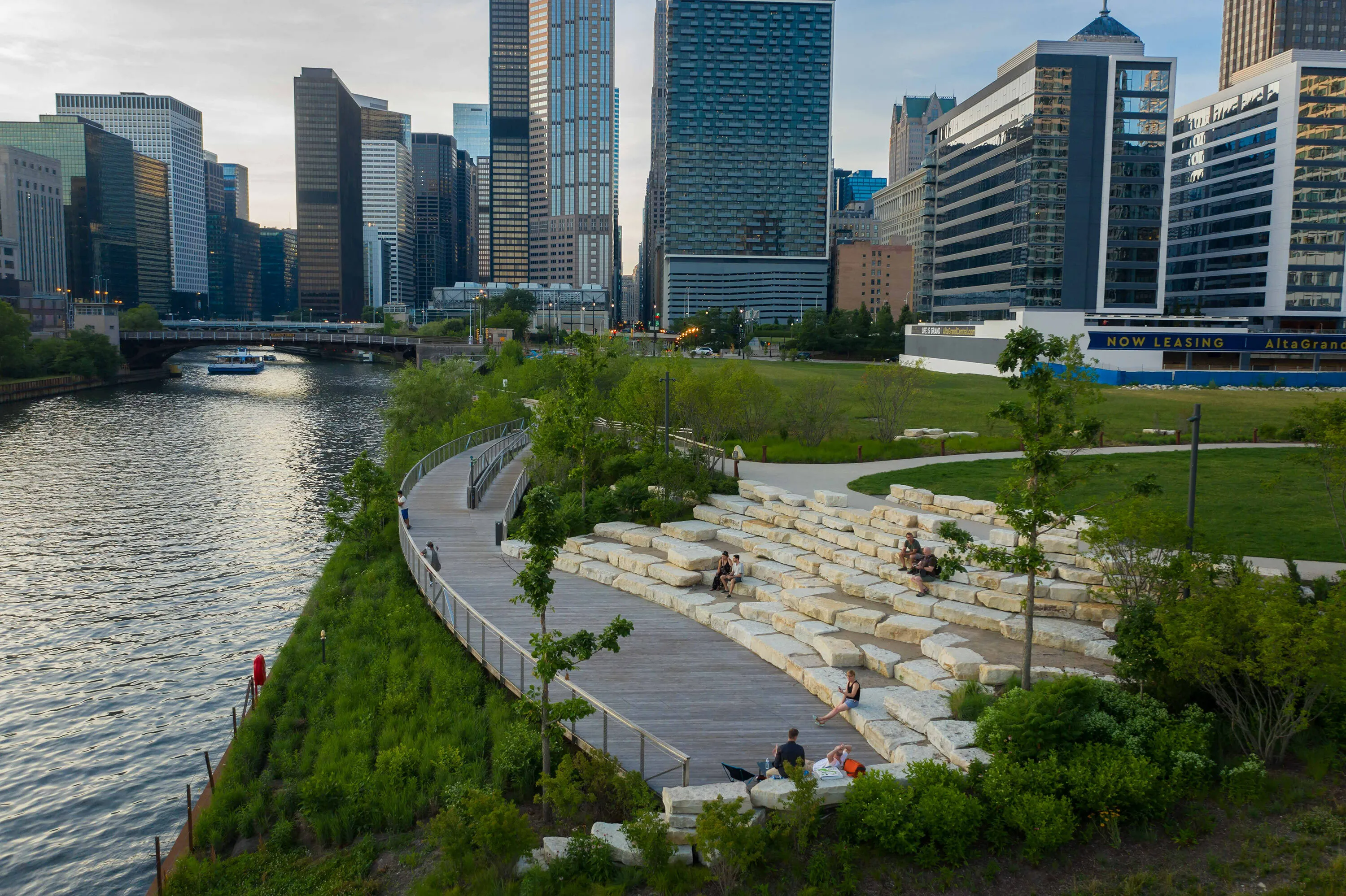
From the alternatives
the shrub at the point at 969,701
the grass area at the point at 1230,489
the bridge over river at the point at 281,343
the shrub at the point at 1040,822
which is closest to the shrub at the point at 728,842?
the shrub at the point at 1040,822

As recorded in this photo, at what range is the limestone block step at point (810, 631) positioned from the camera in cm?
1742

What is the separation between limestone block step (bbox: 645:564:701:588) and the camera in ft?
71.4

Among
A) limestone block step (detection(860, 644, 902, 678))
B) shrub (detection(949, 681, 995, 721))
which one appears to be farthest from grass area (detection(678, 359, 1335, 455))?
shrub (detection(949, 681, 995, 721))

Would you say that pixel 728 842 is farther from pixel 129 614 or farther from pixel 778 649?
pixel 129 614

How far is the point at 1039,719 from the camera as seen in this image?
12258mm

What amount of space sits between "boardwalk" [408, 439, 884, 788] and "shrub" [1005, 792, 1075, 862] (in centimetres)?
233

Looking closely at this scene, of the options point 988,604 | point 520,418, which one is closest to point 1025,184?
point 520,418

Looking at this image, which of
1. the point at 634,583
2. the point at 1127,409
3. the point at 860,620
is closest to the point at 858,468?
the point at 634,583

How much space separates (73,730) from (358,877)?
12243mm

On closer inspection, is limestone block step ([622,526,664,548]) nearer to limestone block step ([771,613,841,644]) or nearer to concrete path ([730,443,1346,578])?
concrete path ([730,443,1346,578])

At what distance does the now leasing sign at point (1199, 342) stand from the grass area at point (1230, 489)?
2524 inches

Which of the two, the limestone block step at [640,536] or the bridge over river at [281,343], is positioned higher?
the bridge over river at [281,343]

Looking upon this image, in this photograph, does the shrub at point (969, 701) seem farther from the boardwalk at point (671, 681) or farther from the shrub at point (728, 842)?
the shrub at point (728, 842)

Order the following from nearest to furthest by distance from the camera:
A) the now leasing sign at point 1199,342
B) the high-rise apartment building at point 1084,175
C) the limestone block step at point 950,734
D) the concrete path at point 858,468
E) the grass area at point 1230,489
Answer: the limestone block step at point 950,734 → the grass area at point 1230,489 → the concrete path at point 858,468 → the now leasing sign at point 1199,342 → the high-rise apartment building at point 1084,175
